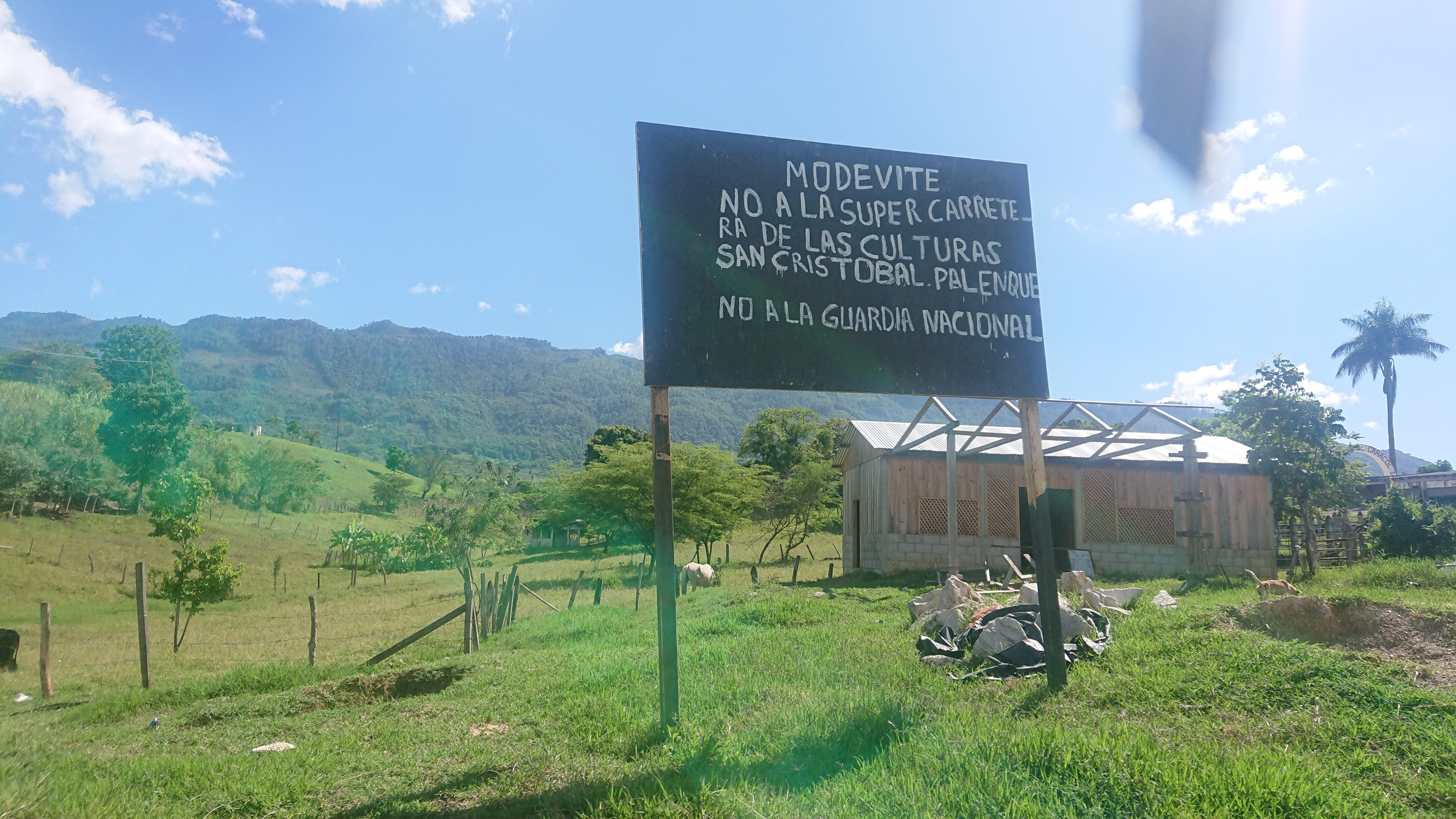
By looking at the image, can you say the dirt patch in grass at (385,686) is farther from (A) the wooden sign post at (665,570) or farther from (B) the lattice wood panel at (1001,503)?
(B) the lattice wood panel at (1001,503)

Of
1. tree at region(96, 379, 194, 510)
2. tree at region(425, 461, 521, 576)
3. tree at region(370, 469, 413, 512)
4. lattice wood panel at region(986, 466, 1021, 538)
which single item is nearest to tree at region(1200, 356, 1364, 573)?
lattice wood panel at region(986, 466, 1021, 538)

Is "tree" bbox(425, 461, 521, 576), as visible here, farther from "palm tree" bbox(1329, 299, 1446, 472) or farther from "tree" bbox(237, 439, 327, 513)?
"palm tree" bbox(1329, 299, 1446, 472)

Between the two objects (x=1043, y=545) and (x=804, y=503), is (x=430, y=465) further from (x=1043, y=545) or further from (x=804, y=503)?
(x=1043, y=545)

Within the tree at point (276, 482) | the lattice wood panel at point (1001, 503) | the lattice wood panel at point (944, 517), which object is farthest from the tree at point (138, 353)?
the lattice wood panel at point (1001, 503)

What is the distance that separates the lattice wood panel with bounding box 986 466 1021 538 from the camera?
21484mm

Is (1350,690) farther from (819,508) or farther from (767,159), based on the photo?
(819,508)

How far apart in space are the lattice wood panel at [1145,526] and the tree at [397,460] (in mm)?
107881

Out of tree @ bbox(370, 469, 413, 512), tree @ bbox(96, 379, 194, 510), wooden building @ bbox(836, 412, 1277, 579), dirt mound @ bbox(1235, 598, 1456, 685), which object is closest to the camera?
dirt mound @ bbox(1235, 598, 1456, 685)

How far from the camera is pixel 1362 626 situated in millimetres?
7453

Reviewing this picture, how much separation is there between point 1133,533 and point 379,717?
2002 cm

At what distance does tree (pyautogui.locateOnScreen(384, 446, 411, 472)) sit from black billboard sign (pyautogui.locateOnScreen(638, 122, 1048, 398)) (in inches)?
4548

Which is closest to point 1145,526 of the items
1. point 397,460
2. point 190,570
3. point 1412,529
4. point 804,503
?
point 1412,529

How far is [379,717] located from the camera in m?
7.68

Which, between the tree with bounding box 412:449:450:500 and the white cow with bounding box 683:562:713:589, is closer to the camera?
the white cow with bounding box 683:562:713:589
